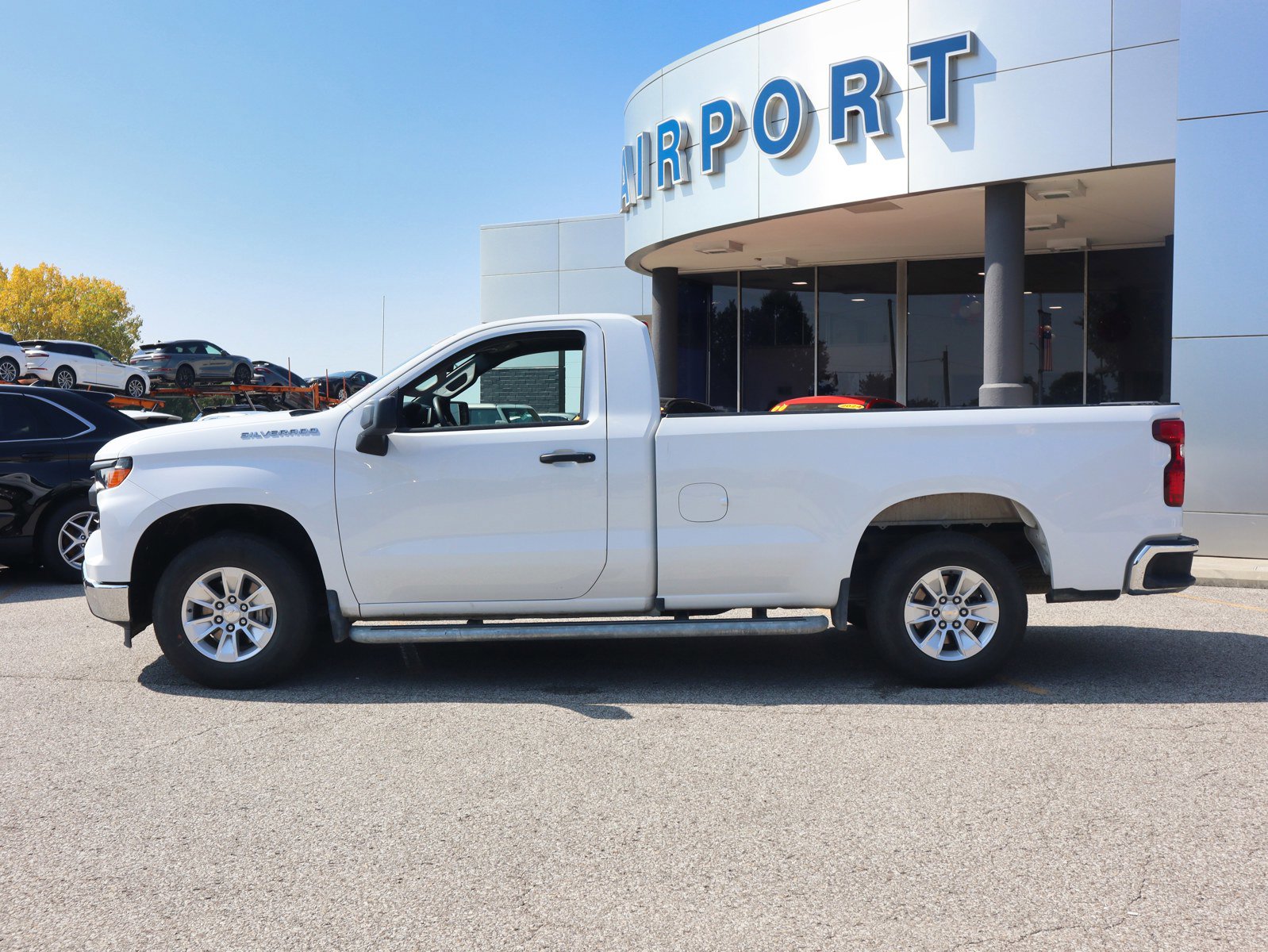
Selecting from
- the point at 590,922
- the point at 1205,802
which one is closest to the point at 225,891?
the point at 590,922

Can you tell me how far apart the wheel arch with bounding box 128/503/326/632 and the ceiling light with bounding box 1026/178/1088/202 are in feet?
37.8

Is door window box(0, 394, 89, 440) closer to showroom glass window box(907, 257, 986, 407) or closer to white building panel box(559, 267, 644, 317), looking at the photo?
showroom glass window box(907, 257, 986, 407)

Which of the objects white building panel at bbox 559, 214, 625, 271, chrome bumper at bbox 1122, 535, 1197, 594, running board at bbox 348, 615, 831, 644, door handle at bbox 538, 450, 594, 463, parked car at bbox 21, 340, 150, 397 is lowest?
running board at bbox 348, 615, 831, 644

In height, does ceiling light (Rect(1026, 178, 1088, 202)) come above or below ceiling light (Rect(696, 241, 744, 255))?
below

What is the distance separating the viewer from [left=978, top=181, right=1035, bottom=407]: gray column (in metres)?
14.5

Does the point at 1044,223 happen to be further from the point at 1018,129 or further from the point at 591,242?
the point at 591,242

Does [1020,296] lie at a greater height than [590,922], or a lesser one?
greater

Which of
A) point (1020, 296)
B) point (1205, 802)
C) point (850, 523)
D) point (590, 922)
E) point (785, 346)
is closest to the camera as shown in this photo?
point (590, 922)

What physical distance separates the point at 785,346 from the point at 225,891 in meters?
21.4

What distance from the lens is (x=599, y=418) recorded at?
6.32 m

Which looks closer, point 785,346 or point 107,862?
point 107,862

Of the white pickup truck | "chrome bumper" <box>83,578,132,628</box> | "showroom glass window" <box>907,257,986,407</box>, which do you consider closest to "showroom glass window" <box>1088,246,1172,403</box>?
"showroom glass window" <box>907,257,986,407</box>

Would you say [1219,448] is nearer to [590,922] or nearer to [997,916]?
[997,916]

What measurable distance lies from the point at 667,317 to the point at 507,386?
16146 millimetres
